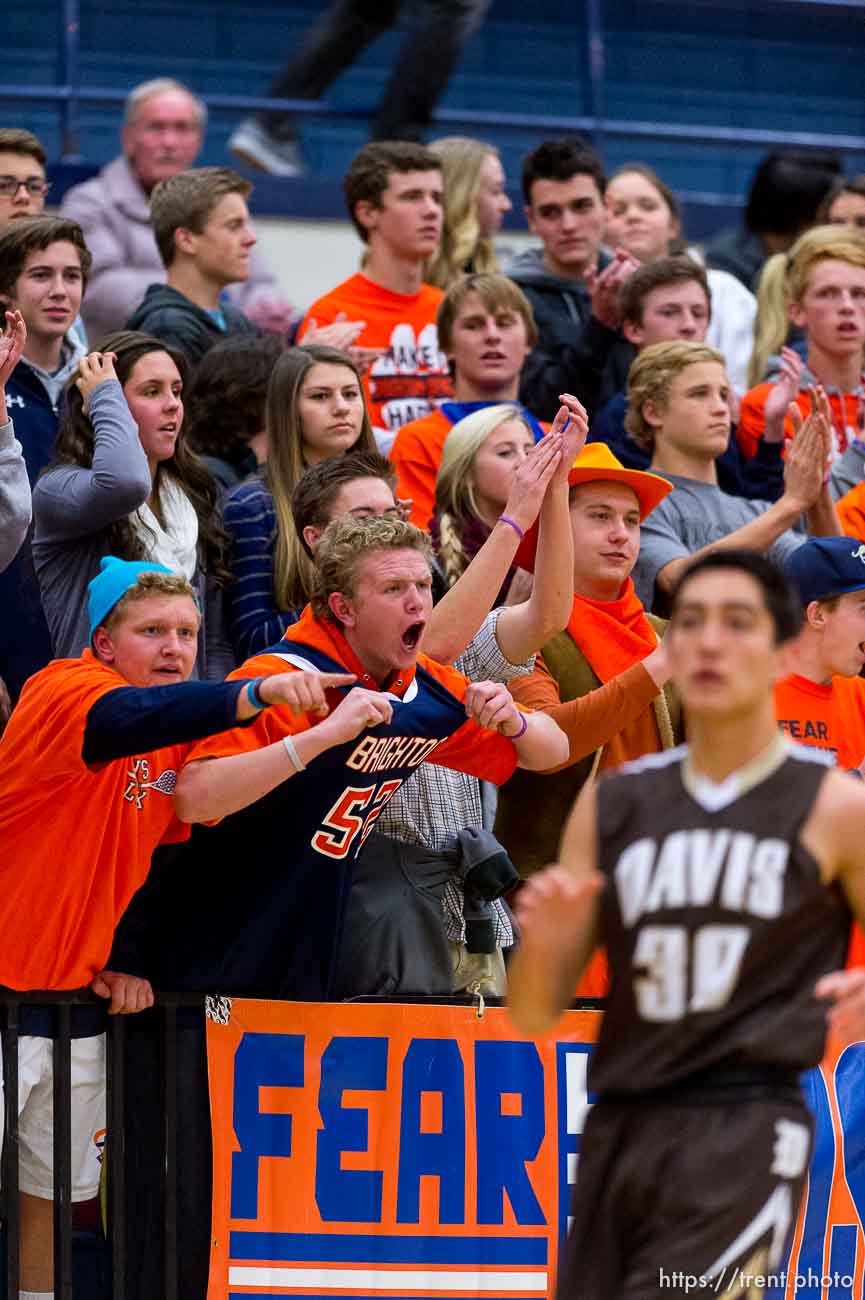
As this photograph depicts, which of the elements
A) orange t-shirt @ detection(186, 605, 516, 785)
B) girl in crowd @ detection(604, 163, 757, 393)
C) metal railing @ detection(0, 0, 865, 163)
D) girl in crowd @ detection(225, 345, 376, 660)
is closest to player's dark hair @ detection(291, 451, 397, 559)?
girl in crowd @ detection(225, 345, 376, 660)

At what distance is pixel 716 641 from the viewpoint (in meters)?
4.36

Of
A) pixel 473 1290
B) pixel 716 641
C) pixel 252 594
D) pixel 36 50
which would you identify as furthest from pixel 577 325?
pixel 36 50

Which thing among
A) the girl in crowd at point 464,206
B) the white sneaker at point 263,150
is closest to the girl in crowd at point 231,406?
the girl in crowd at point 464,206

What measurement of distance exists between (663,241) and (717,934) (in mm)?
7043

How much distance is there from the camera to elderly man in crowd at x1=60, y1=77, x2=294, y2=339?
10156 mm

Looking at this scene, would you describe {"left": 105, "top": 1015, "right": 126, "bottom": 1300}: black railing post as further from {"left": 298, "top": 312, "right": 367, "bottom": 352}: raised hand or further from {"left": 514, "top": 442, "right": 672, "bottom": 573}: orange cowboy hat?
{"left": 298, "top": 312, "right": 367, "bottom": 352}: raised hand

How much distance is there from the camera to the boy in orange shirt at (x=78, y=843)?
6.09m

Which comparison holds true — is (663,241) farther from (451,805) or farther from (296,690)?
(296,690)

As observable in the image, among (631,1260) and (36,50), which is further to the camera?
(36,50)

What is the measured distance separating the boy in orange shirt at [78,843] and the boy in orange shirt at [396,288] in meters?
2.89

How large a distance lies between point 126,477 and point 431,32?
6.56 meters

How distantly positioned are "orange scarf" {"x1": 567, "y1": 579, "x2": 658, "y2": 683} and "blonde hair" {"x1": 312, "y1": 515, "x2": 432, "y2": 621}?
2.96 feet

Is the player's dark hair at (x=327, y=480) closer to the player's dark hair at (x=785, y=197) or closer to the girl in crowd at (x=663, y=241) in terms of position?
the girl in crowd at (x=663, y=241)

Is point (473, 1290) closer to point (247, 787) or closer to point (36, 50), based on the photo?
point (247, 787)
